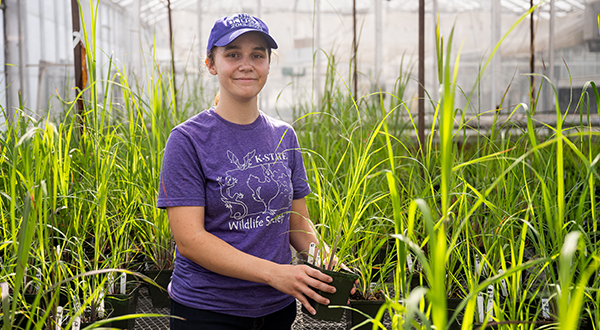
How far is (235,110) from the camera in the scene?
88 centimetres

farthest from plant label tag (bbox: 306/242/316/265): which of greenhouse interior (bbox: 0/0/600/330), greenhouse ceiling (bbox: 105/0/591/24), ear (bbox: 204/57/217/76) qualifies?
greenhouse ceiling (bbox: 105/0/591/24)

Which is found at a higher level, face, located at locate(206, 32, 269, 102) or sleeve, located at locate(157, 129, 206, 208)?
face, located at locate(206, 32, 269, 102)

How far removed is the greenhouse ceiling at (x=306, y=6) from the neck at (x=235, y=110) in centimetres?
380

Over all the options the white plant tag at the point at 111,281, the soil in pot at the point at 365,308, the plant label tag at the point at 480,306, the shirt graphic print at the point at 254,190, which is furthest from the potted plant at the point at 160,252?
the plant label tag at the point at 480,306

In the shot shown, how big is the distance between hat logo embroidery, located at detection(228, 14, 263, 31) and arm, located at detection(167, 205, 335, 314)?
1.17ft

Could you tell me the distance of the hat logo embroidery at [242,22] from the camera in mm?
831

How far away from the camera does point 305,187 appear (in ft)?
3.21

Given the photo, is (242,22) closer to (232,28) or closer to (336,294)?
(232,28)

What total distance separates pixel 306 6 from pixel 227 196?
4522 millimetres

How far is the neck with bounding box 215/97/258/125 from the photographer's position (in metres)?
0.88

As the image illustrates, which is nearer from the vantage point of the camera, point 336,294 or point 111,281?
point 336,294

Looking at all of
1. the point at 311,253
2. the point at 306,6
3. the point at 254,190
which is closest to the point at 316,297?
the point at 311,253

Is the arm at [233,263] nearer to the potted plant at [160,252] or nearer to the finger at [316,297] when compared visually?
the finger at [316,297]

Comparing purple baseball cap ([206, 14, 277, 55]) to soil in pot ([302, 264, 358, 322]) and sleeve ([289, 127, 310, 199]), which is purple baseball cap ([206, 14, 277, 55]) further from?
soil in pot ([302, 264, 358, 322])
